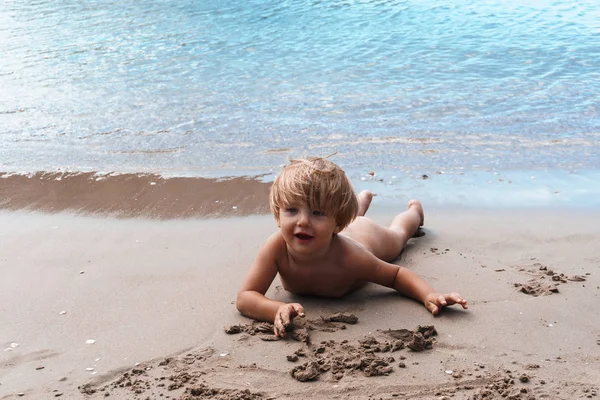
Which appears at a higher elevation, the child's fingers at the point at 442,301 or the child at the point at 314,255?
the child at the point at 314,255

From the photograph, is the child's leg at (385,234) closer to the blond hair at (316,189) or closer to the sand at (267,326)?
the sand at (267,326)

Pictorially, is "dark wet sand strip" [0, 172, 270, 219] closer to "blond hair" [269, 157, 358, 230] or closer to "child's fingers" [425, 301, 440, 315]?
"blond hair" [269, 157, 358, 230]

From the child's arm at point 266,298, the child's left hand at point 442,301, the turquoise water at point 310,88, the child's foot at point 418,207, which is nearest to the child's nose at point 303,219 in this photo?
the child's arm at point 266,298

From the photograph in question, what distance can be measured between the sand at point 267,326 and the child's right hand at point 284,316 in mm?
49

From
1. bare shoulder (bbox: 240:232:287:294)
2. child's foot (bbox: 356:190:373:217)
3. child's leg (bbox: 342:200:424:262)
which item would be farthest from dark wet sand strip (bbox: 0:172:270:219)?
bare shoulder (bbox: 240:232:287:294)

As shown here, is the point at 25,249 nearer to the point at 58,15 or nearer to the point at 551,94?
the point at 551,94

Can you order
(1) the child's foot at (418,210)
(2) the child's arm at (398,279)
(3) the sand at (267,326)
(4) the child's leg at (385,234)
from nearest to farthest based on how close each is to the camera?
(3) the sand at (267,326)
(2) the child's arm at (398,279)
(4) the child's leg at (385,234)
(1) the child's foot at (418,210)

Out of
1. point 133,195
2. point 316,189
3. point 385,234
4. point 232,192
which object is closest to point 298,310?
point 316,189

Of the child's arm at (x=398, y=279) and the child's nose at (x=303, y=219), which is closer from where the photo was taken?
the child's nose at (x=303, y=219)

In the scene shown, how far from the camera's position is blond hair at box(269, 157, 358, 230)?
3.18 metres

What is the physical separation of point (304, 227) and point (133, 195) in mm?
2124

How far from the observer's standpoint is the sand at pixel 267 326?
2635mm

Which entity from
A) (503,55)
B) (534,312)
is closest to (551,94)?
(503,55)

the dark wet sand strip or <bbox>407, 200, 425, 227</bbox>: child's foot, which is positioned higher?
the dark wet sand strip
